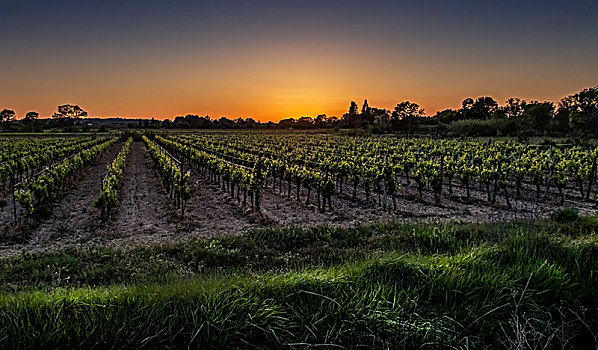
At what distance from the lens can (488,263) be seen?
436 centimetres

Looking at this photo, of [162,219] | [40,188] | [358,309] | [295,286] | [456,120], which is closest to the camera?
[358,309]

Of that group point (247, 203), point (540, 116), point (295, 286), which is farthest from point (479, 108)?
point (295, 286)

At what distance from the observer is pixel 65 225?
39.1ft

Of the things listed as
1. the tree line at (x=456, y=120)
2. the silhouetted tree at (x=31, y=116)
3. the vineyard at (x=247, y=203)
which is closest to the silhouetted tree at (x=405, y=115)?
the tree line at (x=456, y=120)

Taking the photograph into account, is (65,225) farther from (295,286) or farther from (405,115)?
(405,115)

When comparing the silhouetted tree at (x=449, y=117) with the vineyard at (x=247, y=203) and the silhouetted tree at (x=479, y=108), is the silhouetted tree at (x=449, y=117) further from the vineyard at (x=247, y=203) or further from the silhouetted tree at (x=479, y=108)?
the vineyard at (x=247, y=203)

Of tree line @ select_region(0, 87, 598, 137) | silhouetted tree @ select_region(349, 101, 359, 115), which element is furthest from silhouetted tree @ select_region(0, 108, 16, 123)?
silhouetted tree @ select_region(349, 101, 359, 115)

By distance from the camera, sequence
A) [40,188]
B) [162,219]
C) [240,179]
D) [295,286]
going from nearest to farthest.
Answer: [295,286] < [162,219] < [40,188] < [240,179]

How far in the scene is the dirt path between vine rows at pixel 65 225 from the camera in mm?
9719

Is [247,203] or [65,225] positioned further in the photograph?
[247,203]

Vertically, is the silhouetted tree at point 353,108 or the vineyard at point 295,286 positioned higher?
the silhouetted tree at point 353,108

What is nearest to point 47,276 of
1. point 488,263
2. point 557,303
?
point 488,263

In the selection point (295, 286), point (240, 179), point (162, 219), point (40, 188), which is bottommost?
point (162, 219)

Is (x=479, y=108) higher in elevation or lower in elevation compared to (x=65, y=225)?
higher
